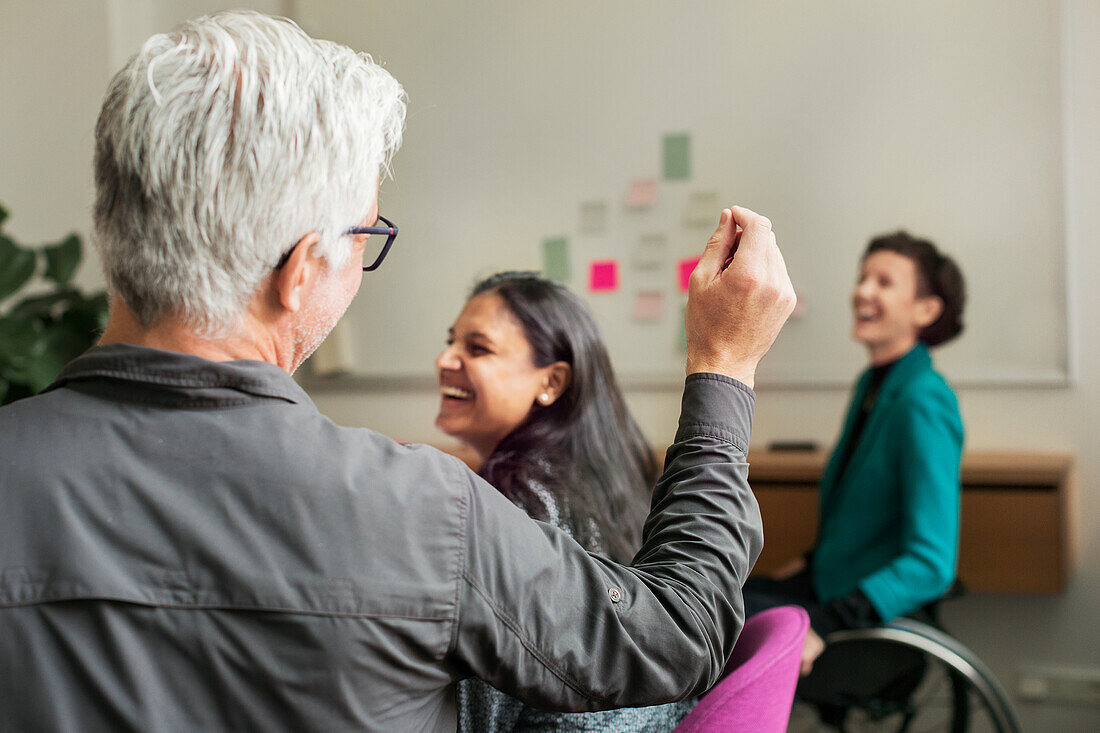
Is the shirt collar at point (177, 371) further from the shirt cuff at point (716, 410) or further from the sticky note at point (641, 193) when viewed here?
the sticky note at point (641, 193)

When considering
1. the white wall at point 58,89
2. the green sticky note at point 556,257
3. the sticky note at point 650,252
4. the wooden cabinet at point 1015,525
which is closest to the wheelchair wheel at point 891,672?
the wooden cabinet at point 1015,525

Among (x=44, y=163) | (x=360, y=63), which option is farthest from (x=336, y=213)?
(x=44, y=163)

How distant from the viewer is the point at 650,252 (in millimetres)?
3238

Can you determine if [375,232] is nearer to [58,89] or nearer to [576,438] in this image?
[576,438]

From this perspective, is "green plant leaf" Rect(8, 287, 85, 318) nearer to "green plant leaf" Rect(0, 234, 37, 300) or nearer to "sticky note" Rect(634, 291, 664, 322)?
"green plant leaf" Rect(0, 234, 37, 300)

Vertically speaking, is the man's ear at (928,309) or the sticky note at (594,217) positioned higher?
the sticky note at (594,217)

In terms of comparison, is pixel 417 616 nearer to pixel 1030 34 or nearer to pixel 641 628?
pixel 641 628

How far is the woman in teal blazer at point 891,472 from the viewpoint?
2.09 metres

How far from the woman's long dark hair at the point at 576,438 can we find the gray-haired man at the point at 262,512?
0.65 metres

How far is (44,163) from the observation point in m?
3.79

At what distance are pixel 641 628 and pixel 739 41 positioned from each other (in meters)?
2.78

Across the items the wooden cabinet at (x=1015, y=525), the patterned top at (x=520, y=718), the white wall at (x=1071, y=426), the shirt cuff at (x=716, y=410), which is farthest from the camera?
the white wall at (x=1071, y=426)

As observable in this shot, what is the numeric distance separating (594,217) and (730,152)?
521mm

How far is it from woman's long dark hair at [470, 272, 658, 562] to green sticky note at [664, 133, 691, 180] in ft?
5.14
